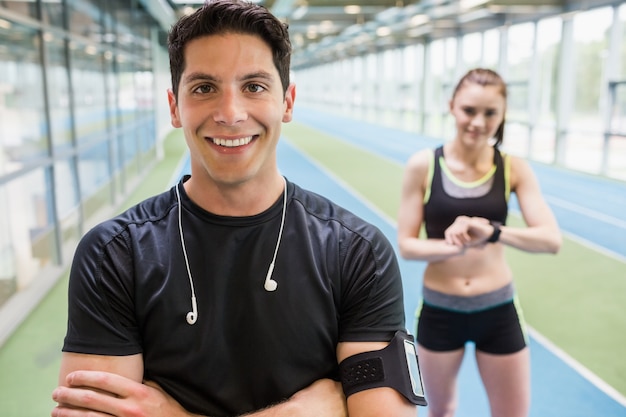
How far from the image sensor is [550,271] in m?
6.82

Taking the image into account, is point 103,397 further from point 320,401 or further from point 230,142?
point 230,142

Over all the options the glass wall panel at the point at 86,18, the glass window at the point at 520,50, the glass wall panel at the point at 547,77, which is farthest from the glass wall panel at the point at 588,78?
the glass wall panel at the point at 86,18

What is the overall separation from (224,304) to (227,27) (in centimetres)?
71

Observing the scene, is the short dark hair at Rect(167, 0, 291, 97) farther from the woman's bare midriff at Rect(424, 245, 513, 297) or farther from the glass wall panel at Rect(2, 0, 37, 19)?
the glass wall panel at Rect(2, 0, 37, 19)

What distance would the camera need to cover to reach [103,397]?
56.8 inches

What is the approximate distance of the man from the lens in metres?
1.49

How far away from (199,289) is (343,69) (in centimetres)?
4252

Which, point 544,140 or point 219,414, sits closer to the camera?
point 219,414

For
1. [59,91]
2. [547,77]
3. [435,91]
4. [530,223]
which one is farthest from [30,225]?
[435,91]

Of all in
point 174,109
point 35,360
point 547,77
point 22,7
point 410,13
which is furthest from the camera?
point 547,77

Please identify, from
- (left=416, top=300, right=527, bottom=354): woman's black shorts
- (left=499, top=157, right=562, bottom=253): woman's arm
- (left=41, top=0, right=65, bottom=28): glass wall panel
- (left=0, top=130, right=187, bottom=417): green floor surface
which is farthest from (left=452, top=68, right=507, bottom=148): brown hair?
(left=41, top=0, right=65, bottom=28): glass wall panel

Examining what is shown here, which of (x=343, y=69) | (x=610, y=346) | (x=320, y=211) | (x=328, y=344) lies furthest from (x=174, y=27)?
(x=343, y=69)

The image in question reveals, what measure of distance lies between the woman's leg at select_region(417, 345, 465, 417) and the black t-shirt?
4.43 ft

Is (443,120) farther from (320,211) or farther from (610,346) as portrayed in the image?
(320,211)
